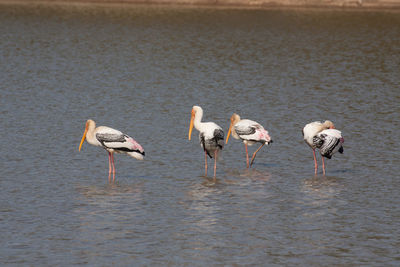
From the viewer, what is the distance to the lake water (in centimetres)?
1407

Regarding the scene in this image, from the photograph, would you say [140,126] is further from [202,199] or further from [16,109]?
[202,199]

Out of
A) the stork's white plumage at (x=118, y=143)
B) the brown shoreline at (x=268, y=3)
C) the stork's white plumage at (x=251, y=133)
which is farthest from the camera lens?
the brown shoreline at (x=268, y=3)

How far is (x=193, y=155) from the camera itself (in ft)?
69.5

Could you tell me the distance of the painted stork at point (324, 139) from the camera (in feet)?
62.2

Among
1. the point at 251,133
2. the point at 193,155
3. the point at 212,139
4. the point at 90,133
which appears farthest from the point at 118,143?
the point at 251,133

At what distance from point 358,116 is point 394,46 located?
19627 mm

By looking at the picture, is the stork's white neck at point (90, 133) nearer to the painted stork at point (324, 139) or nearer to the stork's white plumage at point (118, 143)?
the stork's white plumage at point (118, 143)

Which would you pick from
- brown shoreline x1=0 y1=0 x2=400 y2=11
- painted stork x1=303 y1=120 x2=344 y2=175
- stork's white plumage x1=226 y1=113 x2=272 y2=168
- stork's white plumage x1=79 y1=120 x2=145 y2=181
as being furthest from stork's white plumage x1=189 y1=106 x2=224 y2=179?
brown shoreline x1=0 y1=0 x2=400 y2=11

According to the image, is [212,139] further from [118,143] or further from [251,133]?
[118,143]

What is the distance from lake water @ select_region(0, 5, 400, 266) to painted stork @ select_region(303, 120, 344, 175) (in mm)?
606

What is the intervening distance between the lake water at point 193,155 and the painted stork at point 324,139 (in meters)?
0.61

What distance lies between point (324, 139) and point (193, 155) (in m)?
3.64

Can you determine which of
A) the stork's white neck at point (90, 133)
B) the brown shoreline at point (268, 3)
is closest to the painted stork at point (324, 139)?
the stork's white neck at point (90, 133)

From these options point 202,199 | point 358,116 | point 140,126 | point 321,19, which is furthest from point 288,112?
point 321,19
